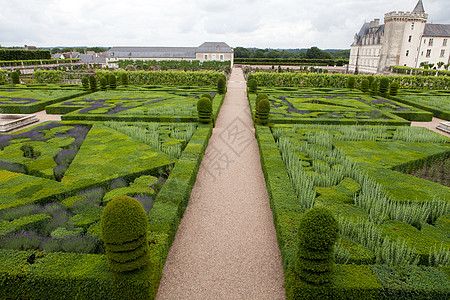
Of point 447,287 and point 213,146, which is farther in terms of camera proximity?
point 213,146

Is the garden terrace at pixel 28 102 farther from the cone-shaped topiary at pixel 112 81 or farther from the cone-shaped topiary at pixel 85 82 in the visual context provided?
the cone-shaped topiary at pixel 112 81

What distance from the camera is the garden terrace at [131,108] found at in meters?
12.7

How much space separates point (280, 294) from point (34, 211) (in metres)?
4.77

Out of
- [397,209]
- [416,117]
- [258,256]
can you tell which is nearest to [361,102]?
[416,117]

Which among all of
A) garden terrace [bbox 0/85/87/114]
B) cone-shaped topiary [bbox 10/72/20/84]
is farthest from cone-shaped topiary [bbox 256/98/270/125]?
cone-shaped topiary [bbox 10/72/20/84]

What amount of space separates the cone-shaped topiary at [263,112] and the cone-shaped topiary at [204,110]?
6.80 feet

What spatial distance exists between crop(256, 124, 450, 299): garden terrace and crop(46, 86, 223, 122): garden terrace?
5.05m

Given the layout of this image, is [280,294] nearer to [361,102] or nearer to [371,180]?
[371,180]

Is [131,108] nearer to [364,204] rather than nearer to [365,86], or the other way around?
[364,204]

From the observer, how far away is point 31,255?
4.16m

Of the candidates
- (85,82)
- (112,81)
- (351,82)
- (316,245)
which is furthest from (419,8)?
(316,245)

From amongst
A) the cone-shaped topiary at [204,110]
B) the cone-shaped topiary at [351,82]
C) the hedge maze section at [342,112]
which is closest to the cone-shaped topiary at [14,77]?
the hedge maze section at [342,112]

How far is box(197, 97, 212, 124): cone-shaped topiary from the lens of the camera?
37.3ft

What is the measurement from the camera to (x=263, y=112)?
11719 mm
